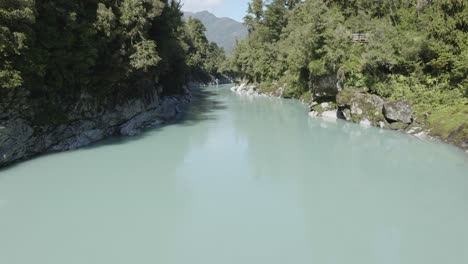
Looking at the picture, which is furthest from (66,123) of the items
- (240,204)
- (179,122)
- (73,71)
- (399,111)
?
(399,111)

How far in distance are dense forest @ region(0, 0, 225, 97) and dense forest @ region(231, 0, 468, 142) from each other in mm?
13913

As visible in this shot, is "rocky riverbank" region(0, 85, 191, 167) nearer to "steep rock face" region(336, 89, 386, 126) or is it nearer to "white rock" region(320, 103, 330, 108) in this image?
"white rock" region(320, 103, 330, 108)

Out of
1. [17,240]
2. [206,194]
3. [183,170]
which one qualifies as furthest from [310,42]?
[17,240]

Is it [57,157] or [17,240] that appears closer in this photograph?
[17,240]

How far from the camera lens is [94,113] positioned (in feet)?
73.5

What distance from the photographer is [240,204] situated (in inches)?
505

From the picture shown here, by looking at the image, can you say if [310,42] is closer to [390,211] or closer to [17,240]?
[390,211]

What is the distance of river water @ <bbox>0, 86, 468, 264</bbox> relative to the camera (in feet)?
31.6

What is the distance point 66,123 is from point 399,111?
71.4ft

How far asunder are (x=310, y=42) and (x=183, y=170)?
61.6 ft

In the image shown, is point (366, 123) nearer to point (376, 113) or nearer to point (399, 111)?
point (376, 113)

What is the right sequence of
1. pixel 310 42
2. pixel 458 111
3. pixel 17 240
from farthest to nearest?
pixel 310 42
pixel 458 111
pixel 17 240

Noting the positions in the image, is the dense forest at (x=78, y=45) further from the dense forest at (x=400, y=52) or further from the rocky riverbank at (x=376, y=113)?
the rocky riverbank at (x=376, y=113)

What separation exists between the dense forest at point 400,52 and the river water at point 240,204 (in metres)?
4.17
